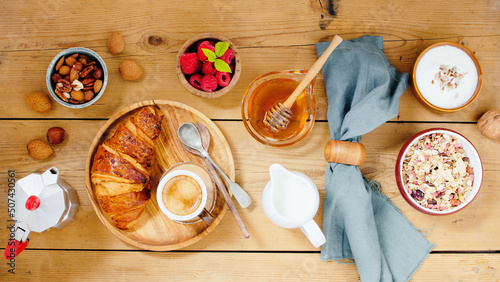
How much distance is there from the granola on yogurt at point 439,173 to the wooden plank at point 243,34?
12 centimetres

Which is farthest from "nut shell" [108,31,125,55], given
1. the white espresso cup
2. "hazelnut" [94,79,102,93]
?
the white espresso cup

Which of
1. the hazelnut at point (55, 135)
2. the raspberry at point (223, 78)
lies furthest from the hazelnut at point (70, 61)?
the raspberry at point (223, 78)

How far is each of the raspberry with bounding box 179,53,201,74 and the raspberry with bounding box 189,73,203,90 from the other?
2cm

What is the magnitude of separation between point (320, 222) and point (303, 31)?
0.65 meters

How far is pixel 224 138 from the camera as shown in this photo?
112cm

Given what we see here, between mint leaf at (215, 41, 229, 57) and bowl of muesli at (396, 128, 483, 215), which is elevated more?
mint leaf at (215, 41, 229, 57)

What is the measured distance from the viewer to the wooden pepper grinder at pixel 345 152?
1025 mm

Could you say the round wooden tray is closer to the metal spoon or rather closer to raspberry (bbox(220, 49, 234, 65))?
the metal spoon

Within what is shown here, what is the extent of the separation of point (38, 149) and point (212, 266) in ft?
2.24

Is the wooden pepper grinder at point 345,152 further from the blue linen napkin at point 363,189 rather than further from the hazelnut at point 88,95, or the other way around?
the hazelnut at point 88,95

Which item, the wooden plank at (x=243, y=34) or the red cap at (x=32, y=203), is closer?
the red cap at (x=32, y=203)

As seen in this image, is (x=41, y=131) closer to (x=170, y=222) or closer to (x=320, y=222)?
(x=170, y=222)

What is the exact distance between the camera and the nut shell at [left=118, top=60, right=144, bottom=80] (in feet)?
3.61

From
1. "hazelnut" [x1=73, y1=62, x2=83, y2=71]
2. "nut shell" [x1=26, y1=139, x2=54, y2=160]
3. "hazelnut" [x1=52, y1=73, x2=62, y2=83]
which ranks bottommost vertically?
"nut shell" [x1=26, y1=139, x2=54, y2=160]
